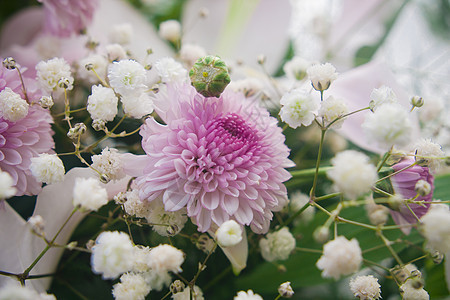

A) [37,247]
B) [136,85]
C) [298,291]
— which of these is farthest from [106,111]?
[298,291]

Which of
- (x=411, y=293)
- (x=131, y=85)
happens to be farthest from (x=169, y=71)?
(x=411, y=293)

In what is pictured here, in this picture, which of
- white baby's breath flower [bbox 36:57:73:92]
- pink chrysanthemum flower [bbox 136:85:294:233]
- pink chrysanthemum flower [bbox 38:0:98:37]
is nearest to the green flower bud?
pink chrysanthemum flower [bbox 136:85:294:233]

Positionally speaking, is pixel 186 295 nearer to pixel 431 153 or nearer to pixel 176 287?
pixel 176 287

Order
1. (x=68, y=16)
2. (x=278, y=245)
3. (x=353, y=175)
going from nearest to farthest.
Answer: (x=353, y=175)
(x=278, y=245)
(x=68, y=16)

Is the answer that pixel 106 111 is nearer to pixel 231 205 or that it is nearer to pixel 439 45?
pixel 231 205

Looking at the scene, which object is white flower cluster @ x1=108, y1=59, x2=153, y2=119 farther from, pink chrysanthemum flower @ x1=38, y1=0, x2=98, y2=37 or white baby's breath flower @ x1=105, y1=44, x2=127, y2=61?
pink chrysanthemum flower @ x1=38, y1=0, x2=98, y2=37

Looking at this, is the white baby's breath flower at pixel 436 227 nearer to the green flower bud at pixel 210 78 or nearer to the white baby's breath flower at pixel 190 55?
the green flower bud at pixel 210 78
